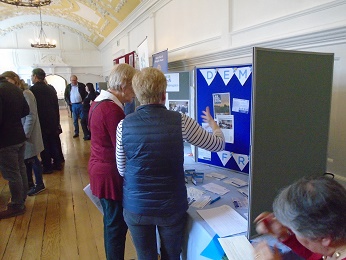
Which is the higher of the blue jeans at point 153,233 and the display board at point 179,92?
the display board at point 179,92

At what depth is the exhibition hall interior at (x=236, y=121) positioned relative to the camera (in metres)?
1.16

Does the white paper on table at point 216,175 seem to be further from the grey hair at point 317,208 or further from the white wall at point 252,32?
the grey hair at point 317,208

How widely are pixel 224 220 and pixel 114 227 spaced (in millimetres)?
726

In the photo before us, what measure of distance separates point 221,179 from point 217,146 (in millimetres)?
496

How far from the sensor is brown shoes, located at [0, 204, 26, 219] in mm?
2943

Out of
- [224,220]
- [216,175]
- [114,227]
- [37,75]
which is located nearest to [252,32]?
[216,175]

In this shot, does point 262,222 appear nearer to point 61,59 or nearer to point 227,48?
point 227,48

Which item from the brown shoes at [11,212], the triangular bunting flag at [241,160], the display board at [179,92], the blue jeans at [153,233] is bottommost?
the brown shoes at [11,212]

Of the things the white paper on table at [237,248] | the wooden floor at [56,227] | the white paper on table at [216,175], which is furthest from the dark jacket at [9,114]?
the white paper on table at [237,248]

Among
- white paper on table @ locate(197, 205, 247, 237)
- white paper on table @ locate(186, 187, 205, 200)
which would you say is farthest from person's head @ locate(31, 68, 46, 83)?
white paper on table @ locate(197, 205, 247, 237)

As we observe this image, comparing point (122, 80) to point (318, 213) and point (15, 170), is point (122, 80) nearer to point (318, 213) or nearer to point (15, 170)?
point (318, 213)

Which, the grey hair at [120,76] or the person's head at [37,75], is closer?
the grey hair at [120,76]

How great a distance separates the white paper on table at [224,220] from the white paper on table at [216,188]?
20 cm

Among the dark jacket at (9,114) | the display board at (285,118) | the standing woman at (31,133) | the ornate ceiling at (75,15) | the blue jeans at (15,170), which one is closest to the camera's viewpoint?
the display board at (285,118)
